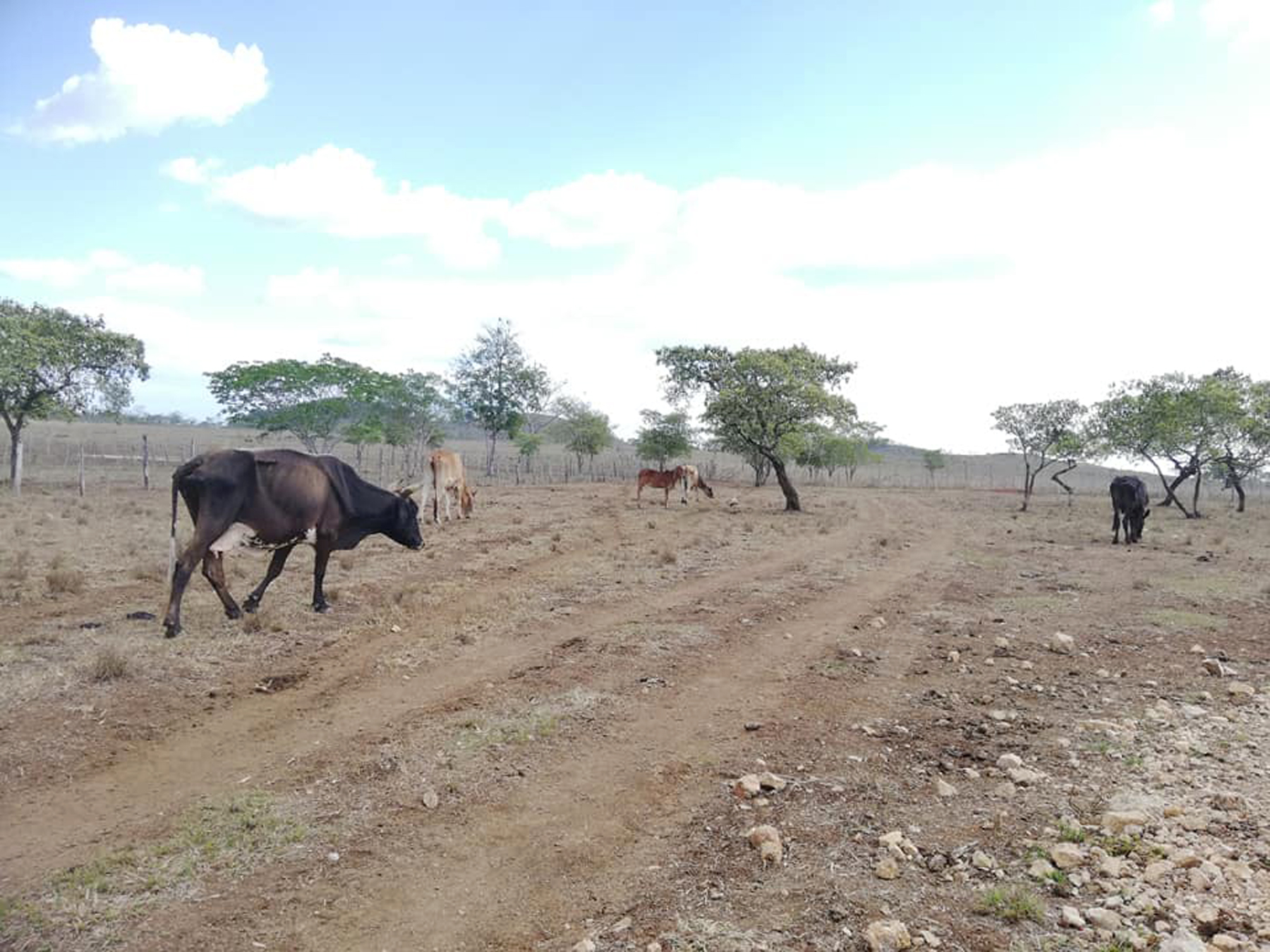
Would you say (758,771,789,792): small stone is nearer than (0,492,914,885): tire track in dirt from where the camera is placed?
No

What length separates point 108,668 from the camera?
6.74m

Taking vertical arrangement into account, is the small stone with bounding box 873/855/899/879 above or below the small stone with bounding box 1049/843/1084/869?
below

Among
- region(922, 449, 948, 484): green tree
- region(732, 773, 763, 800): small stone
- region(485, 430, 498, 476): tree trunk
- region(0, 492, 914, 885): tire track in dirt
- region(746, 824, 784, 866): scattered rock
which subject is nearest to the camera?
region(746, 824, 784, 866): scattered rock

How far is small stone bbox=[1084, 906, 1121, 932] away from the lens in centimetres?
336

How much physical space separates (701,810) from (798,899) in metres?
1.05

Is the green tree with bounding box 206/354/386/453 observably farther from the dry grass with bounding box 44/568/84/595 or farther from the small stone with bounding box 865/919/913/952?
the small stone with bounding box 865/919/913/952

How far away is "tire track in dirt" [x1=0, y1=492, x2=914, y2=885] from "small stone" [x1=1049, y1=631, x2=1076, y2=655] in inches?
198

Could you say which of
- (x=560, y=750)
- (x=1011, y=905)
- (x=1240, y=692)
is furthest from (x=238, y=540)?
(x=1240, y=692)

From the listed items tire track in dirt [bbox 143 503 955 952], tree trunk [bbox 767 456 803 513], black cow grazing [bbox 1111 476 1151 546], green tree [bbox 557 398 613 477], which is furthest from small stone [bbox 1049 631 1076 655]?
green tree [bbox 557 398 613 477]

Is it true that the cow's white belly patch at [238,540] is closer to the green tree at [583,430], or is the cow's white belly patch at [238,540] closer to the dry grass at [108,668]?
the dry grass at [108,668]

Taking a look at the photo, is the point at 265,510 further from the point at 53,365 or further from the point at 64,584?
the point at 53,365

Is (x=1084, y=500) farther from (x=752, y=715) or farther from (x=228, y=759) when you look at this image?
(x=228, y=759)

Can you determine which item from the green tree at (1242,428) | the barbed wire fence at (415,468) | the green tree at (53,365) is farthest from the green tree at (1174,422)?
the green tree at (53,365)

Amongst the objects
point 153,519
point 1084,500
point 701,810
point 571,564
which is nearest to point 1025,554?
point 571,564
